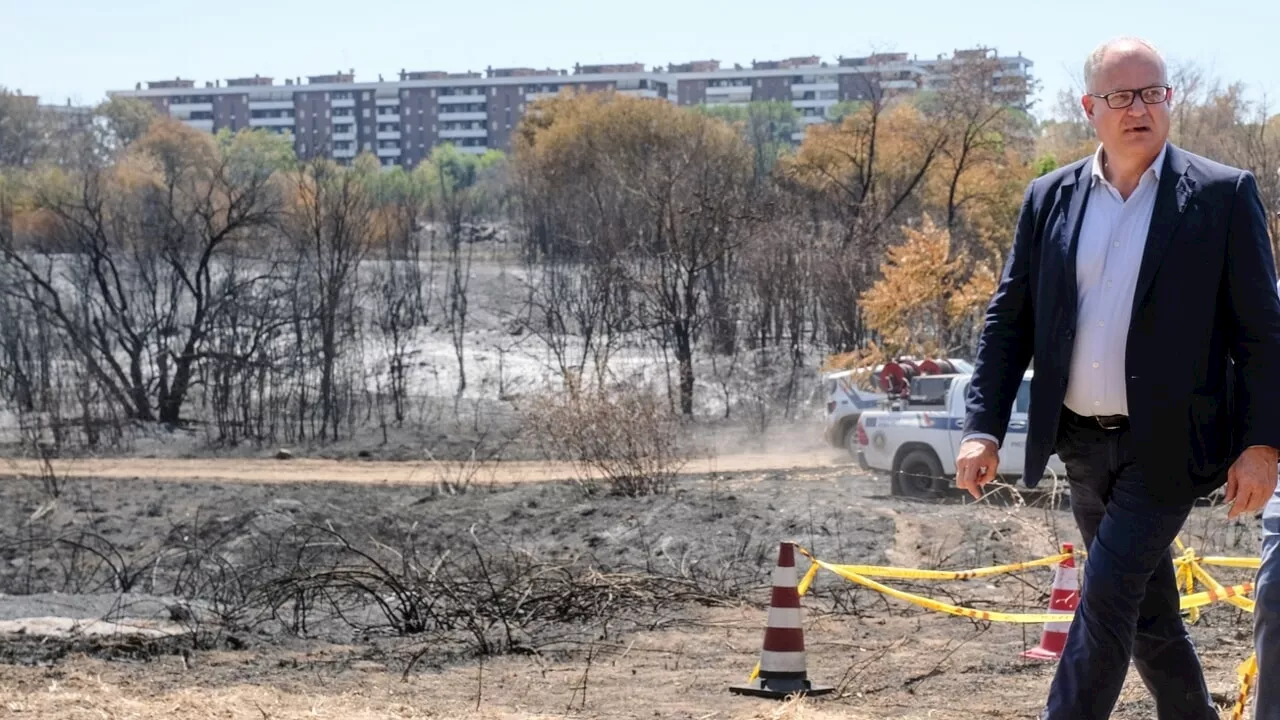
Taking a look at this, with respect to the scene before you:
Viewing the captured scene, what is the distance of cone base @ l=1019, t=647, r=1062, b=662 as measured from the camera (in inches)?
303

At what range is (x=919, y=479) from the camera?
62.4 feet

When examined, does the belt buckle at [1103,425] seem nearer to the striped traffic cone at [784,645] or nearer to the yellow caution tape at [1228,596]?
the striped traffic cone at [784,645]

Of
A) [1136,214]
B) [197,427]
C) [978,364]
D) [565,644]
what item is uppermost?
[1136,214]

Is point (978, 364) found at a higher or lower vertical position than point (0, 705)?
higher

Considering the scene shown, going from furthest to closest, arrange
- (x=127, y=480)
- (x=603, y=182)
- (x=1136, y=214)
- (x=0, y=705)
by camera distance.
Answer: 1. (x=603, y=182)
2. (x=127, y=480)
3. (x=0, y=705)
4. (x=1136, y=214)

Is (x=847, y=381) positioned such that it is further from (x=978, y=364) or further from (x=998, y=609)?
(x=978, y=364)

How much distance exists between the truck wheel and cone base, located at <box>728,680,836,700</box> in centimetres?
1223

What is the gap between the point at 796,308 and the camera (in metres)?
40.1

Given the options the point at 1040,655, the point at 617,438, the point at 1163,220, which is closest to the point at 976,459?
the point at 1163,220

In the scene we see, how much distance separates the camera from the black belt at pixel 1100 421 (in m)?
4.35

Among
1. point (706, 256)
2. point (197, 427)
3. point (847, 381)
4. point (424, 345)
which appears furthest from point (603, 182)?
point (847, 381)

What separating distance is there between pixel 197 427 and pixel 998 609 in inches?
1035

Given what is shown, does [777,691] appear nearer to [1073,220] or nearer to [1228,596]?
[1228,596]

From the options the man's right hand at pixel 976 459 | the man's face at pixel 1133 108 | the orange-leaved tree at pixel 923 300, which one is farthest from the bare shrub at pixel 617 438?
the man's face at pixel 1133 108
